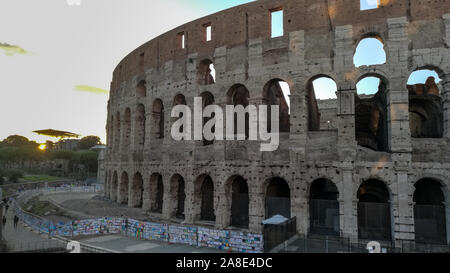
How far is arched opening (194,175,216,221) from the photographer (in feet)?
62.1

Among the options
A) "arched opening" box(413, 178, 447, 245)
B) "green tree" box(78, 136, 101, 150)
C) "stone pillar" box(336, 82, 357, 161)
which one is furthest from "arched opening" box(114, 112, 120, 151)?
"green tree" box(78, 136, 101, 150)

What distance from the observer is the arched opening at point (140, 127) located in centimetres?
Result: 2450

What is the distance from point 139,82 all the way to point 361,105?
18.5m

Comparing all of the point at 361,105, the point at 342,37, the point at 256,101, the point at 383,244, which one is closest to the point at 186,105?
the point at 256,101

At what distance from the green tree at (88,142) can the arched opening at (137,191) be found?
89937mm

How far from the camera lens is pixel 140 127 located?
24.9 m

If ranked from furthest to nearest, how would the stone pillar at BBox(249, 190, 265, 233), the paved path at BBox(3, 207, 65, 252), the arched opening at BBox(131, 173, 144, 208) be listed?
the arched opening at BBox(131, 173, 144, 208) → the stone pillar at BBox(249, 190, 265, 233) → the paved path at BBox(3, 207, 65, 252)

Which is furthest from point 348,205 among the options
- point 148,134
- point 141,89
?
point 141,89

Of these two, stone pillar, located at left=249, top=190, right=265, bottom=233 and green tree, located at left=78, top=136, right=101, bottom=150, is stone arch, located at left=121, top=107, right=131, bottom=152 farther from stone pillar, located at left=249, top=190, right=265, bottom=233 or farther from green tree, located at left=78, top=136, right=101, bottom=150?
green tree, located at left=78, top=136, right=101, bottom=150

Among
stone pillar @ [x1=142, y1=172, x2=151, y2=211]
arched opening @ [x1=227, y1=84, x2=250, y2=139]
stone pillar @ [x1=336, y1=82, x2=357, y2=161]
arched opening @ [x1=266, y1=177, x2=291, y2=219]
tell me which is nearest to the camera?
stone pillar @ [x1=336, y1=82, x2=357, y2=161]

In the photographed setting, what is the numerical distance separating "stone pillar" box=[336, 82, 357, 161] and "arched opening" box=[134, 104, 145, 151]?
54.8ft

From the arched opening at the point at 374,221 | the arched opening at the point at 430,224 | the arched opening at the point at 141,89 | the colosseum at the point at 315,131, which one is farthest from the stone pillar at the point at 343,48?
the arched opening at the point at 141,89

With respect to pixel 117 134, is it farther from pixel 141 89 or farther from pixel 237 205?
pixel 237 205

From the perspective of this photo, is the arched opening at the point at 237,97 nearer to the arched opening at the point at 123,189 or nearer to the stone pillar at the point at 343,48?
the stone pillar at the point at 343,48
